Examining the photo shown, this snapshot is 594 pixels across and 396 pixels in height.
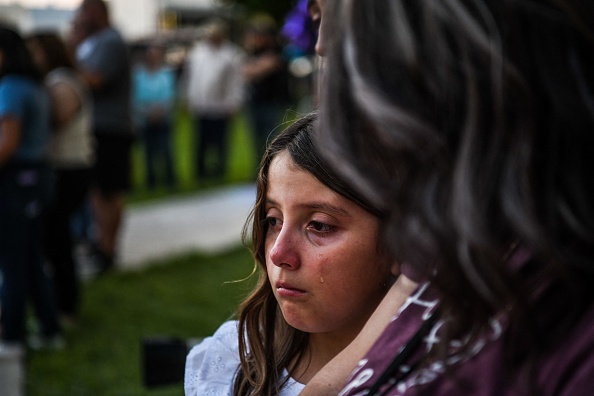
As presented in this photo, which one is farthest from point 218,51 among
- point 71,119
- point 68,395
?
Result: point 68,395

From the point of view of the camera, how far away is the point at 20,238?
4676 millimetres

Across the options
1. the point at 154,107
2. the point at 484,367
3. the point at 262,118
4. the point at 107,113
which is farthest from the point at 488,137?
the point at 262,118

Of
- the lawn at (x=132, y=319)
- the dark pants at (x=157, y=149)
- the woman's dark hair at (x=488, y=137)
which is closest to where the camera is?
the woman's dark hair at (x=488, y=137)

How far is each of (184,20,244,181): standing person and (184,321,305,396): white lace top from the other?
921cm

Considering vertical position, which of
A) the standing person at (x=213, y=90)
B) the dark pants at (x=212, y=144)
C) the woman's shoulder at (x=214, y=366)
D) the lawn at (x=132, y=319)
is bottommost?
the dark pants at (x=212, y=144)

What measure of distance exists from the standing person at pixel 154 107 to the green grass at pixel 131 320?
320 centimetres

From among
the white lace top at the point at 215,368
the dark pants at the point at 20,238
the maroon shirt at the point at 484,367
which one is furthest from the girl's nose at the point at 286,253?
the dark pants at the point at 20,238

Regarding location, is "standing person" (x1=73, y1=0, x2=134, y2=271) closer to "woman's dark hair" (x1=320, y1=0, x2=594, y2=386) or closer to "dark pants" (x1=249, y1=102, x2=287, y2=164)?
"dark pants" (x1=249, y1=102, x2=287, y2=164)

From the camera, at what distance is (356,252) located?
155 centimetres

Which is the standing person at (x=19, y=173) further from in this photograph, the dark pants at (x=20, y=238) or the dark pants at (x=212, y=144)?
the dark pants at (x=212, y=144)

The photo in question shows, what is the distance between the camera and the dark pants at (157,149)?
1038 centimetres

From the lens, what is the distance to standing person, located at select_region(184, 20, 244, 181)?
10.9 meters

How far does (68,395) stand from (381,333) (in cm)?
343

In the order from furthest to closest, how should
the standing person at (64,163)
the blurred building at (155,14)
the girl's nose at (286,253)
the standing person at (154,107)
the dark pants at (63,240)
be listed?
the blurred building at (155,14) < the standing person at (154,107) < the dark pants at (63,240) < the standing person at (64,163) < the girl's nose at (286,253)
